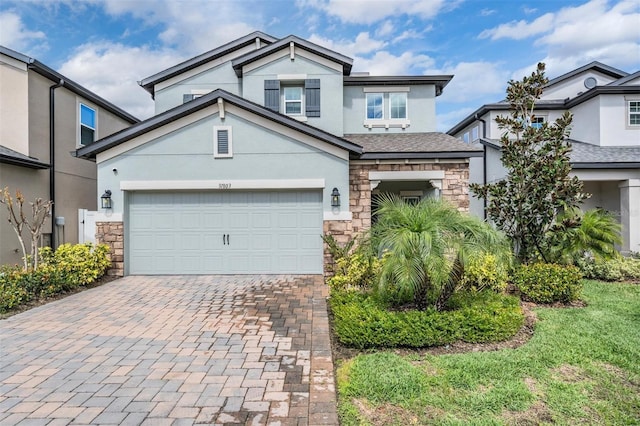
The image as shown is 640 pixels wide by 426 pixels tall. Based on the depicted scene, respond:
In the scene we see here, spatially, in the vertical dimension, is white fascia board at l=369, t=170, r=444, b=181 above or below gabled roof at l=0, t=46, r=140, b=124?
below

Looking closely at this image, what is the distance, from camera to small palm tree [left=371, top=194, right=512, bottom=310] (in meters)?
4.77

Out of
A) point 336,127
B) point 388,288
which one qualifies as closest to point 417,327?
point 388,288

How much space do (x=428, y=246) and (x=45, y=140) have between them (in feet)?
39.7

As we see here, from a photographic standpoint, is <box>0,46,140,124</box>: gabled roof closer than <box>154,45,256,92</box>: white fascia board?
Yes

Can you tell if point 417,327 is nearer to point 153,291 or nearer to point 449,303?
point 449,303

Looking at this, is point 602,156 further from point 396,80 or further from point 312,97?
point 312,97

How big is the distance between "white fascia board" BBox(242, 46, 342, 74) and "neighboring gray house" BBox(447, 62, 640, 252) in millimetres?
6651

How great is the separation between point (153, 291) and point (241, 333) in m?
3.72

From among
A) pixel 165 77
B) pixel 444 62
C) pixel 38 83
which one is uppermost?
pixel 444 62

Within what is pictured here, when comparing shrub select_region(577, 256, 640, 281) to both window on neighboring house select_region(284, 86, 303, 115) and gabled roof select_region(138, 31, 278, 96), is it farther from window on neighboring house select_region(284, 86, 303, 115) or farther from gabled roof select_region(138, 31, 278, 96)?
gabled roof select_region(138, 31, 278, 96)

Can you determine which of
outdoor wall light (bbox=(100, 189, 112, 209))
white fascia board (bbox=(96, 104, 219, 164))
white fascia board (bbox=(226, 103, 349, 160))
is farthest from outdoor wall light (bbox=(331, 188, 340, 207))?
outdoor wall light (bbox=(100, 189, 112, 209))

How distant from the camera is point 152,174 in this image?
31.0ft

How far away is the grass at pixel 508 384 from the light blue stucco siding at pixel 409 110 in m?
8.60

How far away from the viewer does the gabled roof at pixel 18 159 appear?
9086mm
